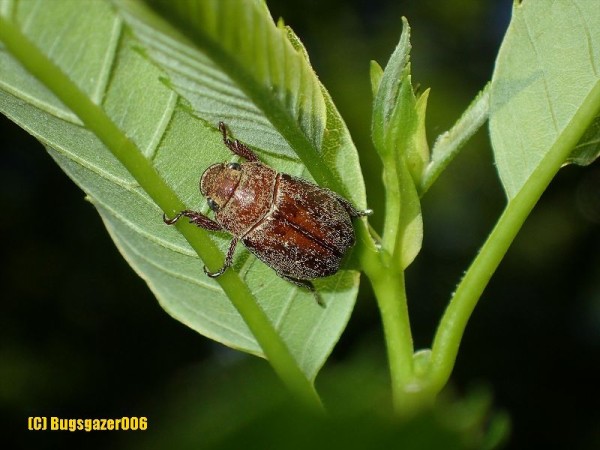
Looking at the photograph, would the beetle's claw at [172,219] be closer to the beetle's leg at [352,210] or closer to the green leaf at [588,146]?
the beetle's leg at [352,210]

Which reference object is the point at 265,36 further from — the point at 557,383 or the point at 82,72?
the point at 557,383

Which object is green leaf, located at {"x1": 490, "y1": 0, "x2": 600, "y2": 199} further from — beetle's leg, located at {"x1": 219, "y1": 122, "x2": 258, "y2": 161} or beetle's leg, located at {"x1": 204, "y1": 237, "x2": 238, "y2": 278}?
beetle's leg, located at {"x1": 204, "y1": 237, "x2": 238, "y2": 278}

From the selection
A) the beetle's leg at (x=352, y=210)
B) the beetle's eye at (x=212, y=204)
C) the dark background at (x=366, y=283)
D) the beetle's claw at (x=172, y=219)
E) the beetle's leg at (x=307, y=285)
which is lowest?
the dark background at (x=366, y=283)

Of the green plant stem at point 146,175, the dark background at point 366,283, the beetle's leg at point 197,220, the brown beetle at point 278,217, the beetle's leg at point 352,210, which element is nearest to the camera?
the green plant stem at point 146,175

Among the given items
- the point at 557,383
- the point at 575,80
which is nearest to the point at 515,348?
the point at 557,383

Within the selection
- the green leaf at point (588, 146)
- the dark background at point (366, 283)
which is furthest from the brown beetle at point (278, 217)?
the dark background at point (366, 283)

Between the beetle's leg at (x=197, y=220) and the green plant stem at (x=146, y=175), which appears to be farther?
the beetle's leg at (x=197, y=220)

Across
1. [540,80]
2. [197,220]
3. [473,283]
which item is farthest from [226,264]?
[540,80]
